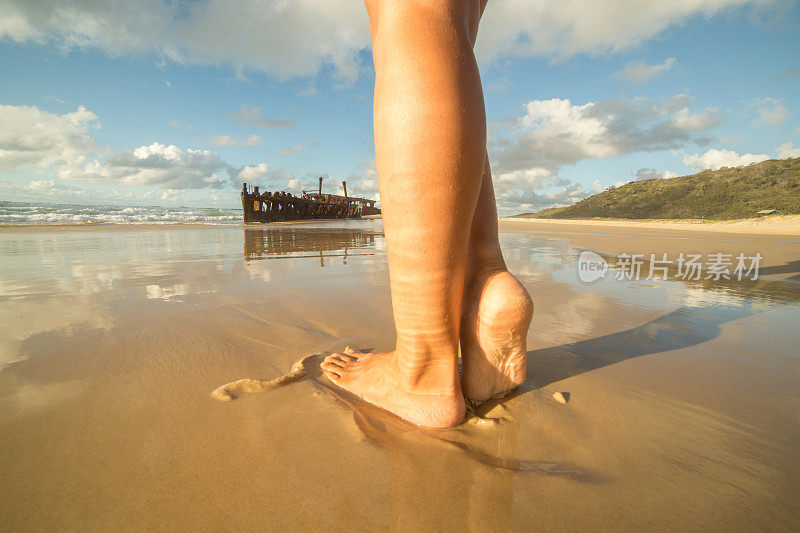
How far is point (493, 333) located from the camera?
3.05ft

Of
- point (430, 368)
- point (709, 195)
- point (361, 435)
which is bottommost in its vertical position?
point (361, 435)

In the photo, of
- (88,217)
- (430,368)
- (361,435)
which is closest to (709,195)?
(430,368)

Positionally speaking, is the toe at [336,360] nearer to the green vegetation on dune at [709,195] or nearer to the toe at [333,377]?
the toe at [333,377]

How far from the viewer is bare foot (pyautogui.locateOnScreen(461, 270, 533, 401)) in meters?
0.91

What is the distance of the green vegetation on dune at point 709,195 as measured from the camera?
18688mm

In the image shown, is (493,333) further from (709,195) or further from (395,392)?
(709,195)

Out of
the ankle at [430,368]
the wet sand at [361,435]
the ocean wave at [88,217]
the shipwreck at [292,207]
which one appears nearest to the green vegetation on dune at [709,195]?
the shipwreck at [292,207]

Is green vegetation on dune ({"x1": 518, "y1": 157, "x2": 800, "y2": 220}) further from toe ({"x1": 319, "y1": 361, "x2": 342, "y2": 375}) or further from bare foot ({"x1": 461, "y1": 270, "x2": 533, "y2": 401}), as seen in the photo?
toe ({"x1": 319, "y1": 361, "x2": 342, "y2": 375})

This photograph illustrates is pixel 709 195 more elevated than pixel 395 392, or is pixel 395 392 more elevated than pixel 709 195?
pixel 709 195

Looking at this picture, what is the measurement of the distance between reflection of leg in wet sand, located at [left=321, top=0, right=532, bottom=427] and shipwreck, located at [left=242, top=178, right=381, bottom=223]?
18465 millimetres

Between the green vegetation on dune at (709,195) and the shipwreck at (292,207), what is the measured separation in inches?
820

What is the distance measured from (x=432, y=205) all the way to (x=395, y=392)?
1.75ft

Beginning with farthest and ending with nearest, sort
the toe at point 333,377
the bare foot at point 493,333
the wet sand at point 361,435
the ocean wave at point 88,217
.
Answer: the ocean wave at point 88,217, the toe at point 333,377, the bare foot at point 493,333, the wet sand at point 361,435

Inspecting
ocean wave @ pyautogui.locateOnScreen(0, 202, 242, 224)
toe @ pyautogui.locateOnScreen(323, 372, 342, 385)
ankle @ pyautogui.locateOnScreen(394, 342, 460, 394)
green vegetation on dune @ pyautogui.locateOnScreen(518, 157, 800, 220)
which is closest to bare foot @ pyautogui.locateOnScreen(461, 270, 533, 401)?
ankle @ pyautogui.locateOnScreen(394, 342, 460, 394)
